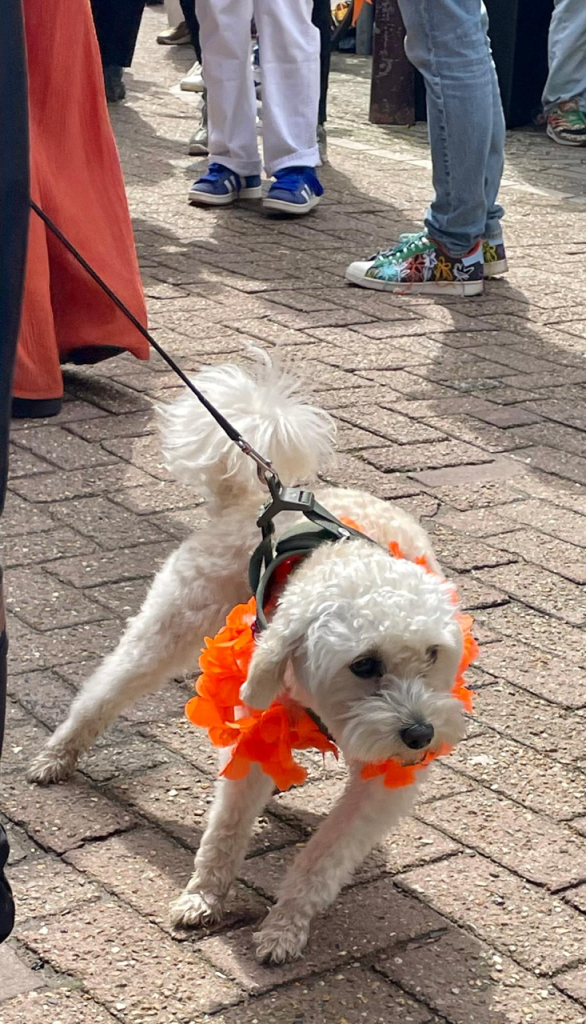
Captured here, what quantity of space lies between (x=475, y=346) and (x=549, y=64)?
16.1 feet

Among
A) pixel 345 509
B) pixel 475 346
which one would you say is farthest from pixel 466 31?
pixel 345 509

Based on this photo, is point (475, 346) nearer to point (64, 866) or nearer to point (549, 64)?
point (64, 866)

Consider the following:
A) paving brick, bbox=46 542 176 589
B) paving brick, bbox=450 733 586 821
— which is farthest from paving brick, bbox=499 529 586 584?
paving brick, bbox=46 542 176 589

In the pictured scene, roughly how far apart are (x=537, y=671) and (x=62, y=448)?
173cm

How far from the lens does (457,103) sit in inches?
215

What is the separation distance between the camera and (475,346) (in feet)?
17.7

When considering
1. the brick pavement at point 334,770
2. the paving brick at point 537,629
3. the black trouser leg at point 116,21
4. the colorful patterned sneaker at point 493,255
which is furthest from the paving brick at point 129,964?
the black trouser leg at point 116,21

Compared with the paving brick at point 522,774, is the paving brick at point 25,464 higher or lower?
higher

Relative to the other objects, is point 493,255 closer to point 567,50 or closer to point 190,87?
point 567,50

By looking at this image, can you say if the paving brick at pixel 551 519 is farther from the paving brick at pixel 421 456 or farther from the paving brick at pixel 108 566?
the paving brick at pixel 108 566

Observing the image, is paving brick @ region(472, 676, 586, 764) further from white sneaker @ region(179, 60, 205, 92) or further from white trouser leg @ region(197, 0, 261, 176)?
white sneaker @ region(179, 60, 205, 92)

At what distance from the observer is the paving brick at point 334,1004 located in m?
2.14

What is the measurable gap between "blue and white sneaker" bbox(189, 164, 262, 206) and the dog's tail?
4.37 m

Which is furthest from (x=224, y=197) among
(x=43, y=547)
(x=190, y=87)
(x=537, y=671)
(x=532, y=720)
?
(x=532, y=720)
